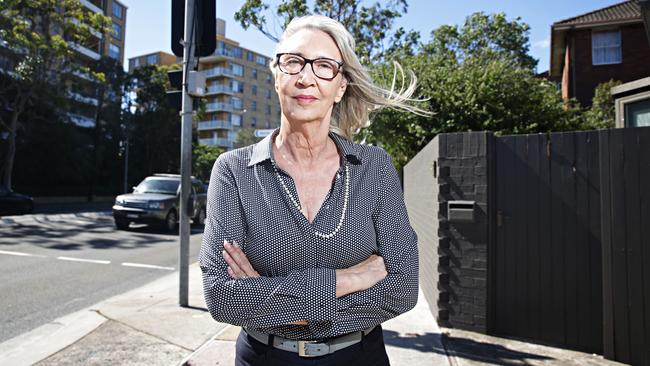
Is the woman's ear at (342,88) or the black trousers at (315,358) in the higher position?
the woman's ear at (342,88)

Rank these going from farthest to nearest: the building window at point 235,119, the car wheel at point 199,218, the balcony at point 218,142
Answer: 1. the building window at point 235,119
2. the balcony at point 218,142
3. the car wheel at point 199,218

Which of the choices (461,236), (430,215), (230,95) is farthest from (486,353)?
(230,95)

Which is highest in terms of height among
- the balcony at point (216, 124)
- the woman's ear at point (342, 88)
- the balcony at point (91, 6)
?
the balcony at point (91, 6)

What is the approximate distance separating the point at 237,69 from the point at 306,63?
68.1 metres

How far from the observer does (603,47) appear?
18.0 m

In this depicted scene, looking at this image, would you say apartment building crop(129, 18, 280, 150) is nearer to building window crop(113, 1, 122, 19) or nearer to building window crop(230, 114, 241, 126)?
building window crop(230, 114, 241, 126)

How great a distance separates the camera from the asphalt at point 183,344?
3479 millimetres

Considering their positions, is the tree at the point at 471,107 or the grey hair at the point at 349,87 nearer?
the grey hair at the point at 349,87

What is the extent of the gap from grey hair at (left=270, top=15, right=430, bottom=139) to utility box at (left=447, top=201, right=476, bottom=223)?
2291 mm

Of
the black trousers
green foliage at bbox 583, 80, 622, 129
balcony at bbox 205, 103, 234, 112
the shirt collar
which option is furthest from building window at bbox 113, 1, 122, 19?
the black trousers

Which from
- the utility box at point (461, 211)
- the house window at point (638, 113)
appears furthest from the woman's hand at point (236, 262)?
the house window at point (638, 113)

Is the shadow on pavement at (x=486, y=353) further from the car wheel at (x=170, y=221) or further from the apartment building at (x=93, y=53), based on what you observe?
the apartment building at (x=93, y=53)

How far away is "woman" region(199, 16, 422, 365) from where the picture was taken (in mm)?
1462

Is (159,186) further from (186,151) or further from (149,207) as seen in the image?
(186,151)
